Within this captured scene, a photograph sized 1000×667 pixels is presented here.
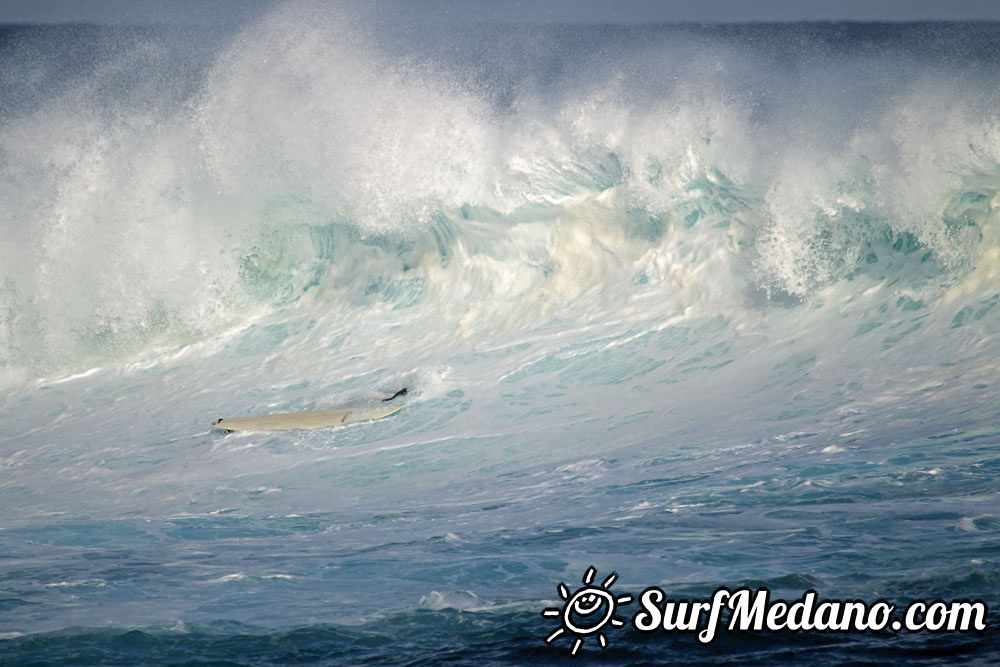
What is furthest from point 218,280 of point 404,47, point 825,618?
point 825,618

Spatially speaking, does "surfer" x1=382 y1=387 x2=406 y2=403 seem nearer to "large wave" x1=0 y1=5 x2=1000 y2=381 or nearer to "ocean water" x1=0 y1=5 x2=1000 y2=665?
"ocean water" x1=0 y1=5 x2=1000 y2=665

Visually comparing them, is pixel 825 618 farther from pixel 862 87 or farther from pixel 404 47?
pixel 404 47

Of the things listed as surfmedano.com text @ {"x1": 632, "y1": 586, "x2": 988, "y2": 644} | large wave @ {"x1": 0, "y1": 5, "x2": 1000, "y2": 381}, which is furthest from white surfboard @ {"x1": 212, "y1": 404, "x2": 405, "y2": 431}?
surfmedano.com text @ {"x1": 632, "y1": 586, "x2": 988, "y2": 644}

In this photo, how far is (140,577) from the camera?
21.5 feet

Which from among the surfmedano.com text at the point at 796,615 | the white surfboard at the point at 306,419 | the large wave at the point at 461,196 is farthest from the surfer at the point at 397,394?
the surfmedano.com text at the point at 796,615

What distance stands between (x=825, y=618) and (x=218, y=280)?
12.2 metres

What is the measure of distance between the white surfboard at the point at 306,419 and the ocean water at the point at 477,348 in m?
0.26

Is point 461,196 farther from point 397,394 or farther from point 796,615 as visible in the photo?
point 796,615

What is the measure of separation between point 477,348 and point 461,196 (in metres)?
Answer: 3.07

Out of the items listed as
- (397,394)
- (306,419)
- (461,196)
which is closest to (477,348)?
(397,394)

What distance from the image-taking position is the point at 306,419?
34.8 feet

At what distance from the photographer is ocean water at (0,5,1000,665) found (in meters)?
5.72

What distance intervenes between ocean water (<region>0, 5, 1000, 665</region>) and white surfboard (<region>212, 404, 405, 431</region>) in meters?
0.26

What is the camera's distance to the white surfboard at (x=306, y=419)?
1052 centimetres
